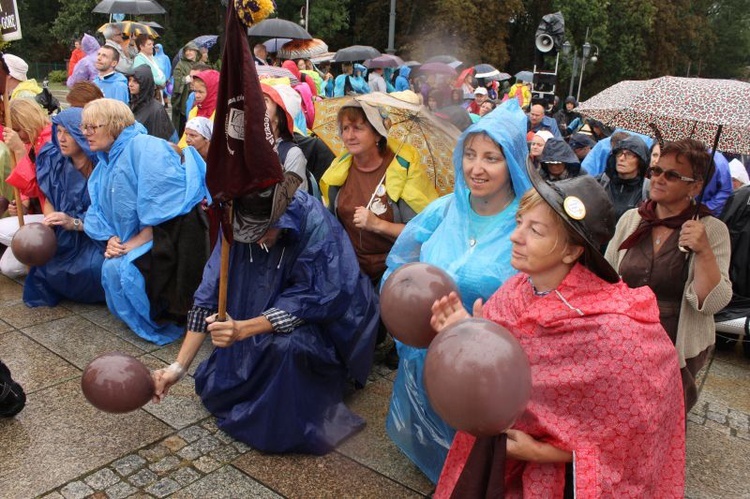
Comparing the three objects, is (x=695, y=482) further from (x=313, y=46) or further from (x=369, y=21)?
(x=369, y=21)

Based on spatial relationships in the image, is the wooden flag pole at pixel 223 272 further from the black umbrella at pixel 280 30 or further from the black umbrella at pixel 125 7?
the black umbrella at pixel 125 7

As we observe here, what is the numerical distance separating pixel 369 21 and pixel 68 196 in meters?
34.2

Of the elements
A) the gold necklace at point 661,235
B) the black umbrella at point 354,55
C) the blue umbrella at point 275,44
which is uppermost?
the blue umbrella at point 275,44

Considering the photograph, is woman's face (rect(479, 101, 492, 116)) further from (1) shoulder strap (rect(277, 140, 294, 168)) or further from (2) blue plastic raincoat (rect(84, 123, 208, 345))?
(2) blue plastic raincoat (rect(84, 123, 208, 345))

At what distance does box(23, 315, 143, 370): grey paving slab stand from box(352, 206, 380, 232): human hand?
185cm

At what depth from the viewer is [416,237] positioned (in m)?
3.44

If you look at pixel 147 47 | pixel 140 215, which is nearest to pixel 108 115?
pixel 140 215

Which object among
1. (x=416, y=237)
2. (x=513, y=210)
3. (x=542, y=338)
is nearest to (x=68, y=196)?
(x=416, y=237)

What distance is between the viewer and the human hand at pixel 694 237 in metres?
3.19

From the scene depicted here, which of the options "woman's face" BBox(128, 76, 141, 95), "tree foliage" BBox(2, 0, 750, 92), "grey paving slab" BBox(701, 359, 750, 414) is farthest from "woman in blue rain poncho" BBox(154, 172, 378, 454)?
"tree foliage" BBox(2, 0, 750, 92)

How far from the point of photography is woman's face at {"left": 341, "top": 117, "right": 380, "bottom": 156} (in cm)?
415

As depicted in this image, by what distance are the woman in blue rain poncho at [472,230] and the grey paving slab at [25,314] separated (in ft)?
10.3

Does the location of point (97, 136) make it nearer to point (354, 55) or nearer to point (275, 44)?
point (275, 44)

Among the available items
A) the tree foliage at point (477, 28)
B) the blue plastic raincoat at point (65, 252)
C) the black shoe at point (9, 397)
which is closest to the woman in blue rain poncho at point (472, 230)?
the black shoe at point (9, 397)
